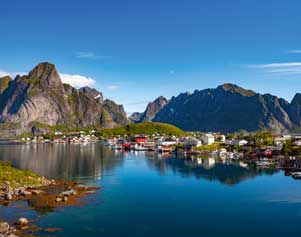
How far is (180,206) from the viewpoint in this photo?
→ 141ft

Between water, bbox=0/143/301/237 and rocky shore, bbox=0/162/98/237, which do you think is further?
water, bbox=0/143/301/237

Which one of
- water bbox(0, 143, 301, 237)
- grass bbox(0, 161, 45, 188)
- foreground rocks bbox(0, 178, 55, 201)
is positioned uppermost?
grass bbox(0, 161, 45, 188)

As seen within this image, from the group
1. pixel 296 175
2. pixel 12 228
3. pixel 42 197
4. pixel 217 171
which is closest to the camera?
pixel 12 228

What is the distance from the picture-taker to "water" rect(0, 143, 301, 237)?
3397 centimetres

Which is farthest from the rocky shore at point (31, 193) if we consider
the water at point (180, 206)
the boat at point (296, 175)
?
the boat at point (296, 175)

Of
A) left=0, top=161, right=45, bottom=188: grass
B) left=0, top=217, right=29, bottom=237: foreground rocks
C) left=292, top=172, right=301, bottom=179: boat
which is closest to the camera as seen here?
left=0, top=217, right=29, bottom=237: foreground rocks

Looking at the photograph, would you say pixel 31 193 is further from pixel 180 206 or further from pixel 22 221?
pixel 180 206

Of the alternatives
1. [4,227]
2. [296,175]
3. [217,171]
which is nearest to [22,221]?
[4,227]

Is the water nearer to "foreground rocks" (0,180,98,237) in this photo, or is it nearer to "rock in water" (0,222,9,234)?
"foreground rocks" (0,180,98,237)

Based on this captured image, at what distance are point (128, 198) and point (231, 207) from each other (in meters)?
13.7

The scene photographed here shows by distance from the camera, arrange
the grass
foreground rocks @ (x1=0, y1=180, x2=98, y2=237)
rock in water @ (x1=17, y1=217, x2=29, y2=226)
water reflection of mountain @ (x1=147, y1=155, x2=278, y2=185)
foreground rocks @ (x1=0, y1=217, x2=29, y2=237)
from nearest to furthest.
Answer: foreground rocks @ (x1=0, y1=217, x2=29, y2=237) < foreground rocks @ (x1=0, y1=180, x2=98, y2=237) < rock in water @ (x1=17, y1=217, x2=29, y2=226) < the grass < water reflection of mountain @ (x1=147, y1=155, x2=278, y2=185)

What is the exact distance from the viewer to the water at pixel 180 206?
1337 inches

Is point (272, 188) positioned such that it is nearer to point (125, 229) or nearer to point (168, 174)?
point (168, 174)

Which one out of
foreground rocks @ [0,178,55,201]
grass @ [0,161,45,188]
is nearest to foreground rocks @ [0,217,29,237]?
foreground rocks @ [0,178,55,201]
